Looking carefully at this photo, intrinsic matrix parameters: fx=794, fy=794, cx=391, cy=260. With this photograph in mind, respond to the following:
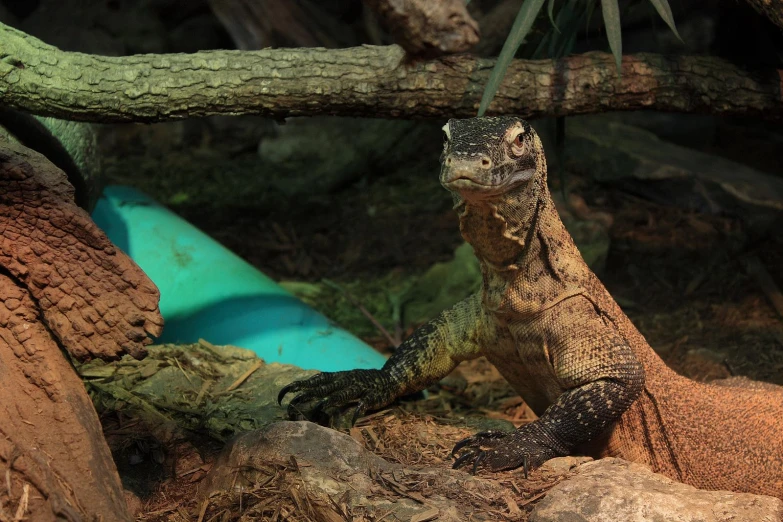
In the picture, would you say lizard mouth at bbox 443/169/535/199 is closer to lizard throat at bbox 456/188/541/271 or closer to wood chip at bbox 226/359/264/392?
lizard throat at bbox 456/188/541/271

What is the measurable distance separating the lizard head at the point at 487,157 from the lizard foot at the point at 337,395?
1.38 meters

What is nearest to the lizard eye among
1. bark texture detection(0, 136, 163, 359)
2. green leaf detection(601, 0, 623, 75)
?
green leaf detection(601, 0, 623, 75)

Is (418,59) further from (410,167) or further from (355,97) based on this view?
(410,167)

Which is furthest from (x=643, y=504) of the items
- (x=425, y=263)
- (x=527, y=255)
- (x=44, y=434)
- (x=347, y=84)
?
(x=425, y=263)

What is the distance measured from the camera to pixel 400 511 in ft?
10.4

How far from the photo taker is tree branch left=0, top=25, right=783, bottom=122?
4.44m

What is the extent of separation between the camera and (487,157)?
341 cm

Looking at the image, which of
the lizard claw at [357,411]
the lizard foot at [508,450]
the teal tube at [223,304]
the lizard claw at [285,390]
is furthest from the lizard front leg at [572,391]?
the teal tube at [223,304]

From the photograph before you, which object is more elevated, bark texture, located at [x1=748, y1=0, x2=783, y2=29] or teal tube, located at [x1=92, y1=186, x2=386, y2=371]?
bark texture, located at [x1=748, y1=0, x2=783, y2=29]

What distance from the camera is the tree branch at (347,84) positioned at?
14.6ft

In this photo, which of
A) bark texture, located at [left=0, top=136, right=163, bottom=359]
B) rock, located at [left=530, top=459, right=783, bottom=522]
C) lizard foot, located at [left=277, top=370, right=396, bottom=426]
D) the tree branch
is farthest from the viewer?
the tree branch

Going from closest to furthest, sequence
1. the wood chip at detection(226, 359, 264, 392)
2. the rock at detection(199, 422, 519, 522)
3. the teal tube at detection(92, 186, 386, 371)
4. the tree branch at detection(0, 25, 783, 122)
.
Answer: the rock at detection(199, 422, 519, 522), the tree branch at detection(0, 25, 783, 122), the wood chip at detection(226, 359, 264, 392), the teal tube at detection(92, 186, 386, 371)

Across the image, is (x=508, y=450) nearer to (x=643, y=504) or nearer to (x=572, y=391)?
(x=572, y=391)

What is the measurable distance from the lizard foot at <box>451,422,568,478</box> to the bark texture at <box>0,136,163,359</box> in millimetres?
1655
